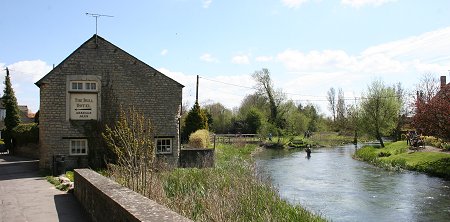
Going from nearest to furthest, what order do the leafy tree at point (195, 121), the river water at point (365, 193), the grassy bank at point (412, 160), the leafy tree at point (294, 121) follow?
1. the river water at point (365, 193)
2. the grassy bank at point (412, 160)
3. the leafy tree at point (195, 121)
4. the leafy tree at point (294, 121)

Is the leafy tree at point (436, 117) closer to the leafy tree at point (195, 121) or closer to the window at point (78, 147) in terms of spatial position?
the leafy tree at point (195, 121)

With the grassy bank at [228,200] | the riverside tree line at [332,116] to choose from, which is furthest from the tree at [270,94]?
the grassy bank at [228,200]

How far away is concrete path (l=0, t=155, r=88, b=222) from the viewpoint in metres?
10.4

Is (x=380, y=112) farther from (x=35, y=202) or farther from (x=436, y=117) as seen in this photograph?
(x=35, y=202)

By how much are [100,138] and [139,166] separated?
13117 millimetres

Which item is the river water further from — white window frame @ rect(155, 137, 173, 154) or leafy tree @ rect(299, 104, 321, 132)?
leafy tree @ rect(299, 104, 321, 132)

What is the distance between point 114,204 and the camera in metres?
7.08

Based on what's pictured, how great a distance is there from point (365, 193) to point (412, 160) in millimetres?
12468

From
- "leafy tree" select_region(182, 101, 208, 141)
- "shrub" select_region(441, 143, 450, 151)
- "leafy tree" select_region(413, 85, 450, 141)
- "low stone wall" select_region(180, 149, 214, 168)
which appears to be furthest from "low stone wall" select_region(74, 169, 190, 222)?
"leafy tree" select_region(182, 101, 208, 141)

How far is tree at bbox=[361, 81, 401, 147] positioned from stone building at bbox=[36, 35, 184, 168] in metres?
28.8

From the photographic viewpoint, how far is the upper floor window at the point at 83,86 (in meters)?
22.9

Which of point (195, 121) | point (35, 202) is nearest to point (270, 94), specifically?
point (195, 121)

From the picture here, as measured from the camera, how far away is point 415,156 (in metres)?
31.6

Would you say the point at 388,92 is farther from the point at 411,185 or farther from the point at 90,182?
the point at 90,182
